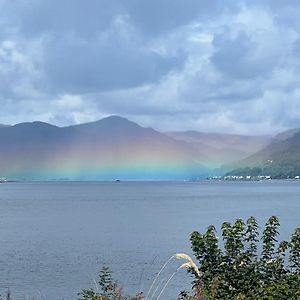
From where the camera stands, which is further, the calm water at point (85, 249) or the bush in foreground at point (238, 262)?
the calm water at point (85, 249)

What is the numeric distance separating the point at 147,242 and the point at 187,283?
29.7m

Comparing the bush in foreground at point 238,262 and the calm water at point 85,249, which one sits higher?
the bush in foreground at point 238,262

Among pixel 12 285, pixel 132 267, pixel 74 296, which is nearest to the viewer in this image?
pixel 74 296

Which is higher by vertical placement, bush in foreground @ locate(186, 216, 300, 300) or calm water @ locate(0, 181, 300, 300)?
bush in foreground @ locate(186, 216, 300, 300)

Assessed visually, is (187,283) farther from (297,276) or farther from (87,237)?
(87,237)

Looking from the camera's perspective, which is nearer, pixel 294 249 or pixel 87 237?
pixel 294 249

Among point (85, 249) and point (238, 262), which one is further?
point (85, 249)

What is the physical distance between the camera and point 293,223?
87.2 m

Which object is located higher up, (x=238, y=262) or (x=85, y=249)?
(x=238, y=262)

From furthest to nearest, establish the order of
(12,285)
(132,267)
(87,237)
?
(87,237) < (132,267) < (12,285)

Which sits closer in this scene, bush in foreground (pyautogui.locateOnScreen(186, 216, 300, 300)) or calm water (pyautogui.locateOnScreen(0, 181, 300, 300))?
bush in foreground (pyautogui.locateOnScreen(186, 216, 300, 300))

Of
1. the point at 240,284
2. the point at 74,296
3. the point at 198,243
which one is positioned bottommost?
the point at 74,296

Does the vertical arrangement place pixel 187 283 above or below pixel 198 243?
below

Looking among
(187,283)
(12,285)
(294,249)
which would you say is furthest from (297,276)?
(12,285)
